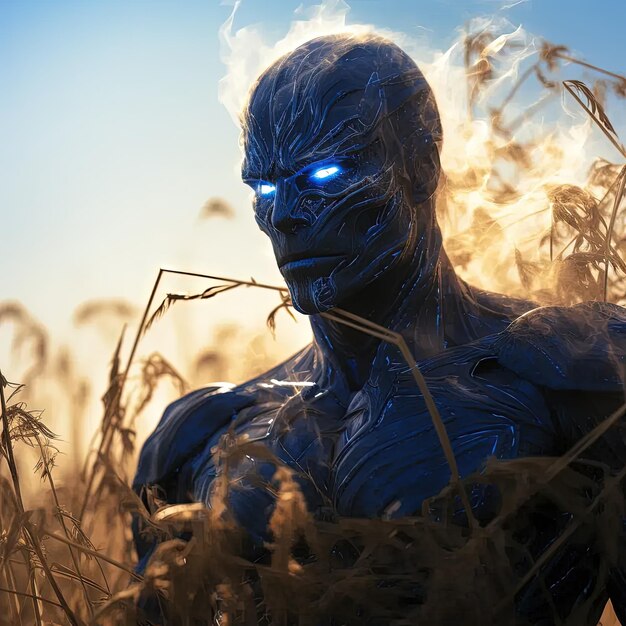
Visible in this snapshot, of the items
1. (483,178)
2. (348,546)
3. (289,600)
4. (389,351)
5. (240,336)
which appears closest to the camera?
(289,600)

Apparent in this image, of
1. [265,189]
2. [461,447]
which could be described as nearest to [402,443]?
[461,447]

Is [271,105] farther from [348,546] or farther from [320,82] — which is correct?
[348,546]

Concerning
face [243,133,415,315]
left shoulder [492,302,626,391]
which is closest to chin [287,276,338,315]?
face [243,133,415,315]

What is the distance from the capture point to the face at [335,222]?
3.21 feet

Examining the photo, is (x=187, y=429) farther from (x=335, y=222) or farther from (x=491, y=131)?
(x=491, y=131)

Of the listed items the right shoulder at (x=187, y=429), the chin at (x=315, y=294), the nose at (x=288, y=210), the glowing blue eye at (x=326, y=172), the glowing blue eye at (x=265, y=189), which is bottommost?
the right shoulder at (x=187, y=429)

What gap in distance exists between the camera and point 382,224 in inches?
39.4

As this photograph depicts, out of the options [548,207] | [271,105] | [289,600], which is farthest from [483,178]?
[289,600]

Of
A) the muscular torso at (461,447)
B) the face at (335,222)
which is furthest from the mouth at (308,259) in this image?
the muscular torso at (461,447)

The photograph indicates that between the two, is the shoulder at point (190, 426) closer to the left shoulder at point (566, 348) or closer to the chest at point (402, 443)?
the chest at point (402, 443)

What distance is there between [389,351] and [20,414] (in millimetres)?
356

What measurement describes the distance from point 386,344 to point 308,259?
13 centimetres

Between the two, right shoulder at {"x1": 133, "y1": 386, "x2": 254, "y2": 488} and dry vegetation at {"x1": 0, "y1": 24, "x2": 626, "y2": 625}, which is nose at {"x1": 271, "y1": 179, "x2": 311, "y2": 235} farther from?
right shoulder at {"x1": 133, "y1": 386, "x2": 254, "y2": 488}

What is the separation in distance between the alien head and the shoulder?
190mm
